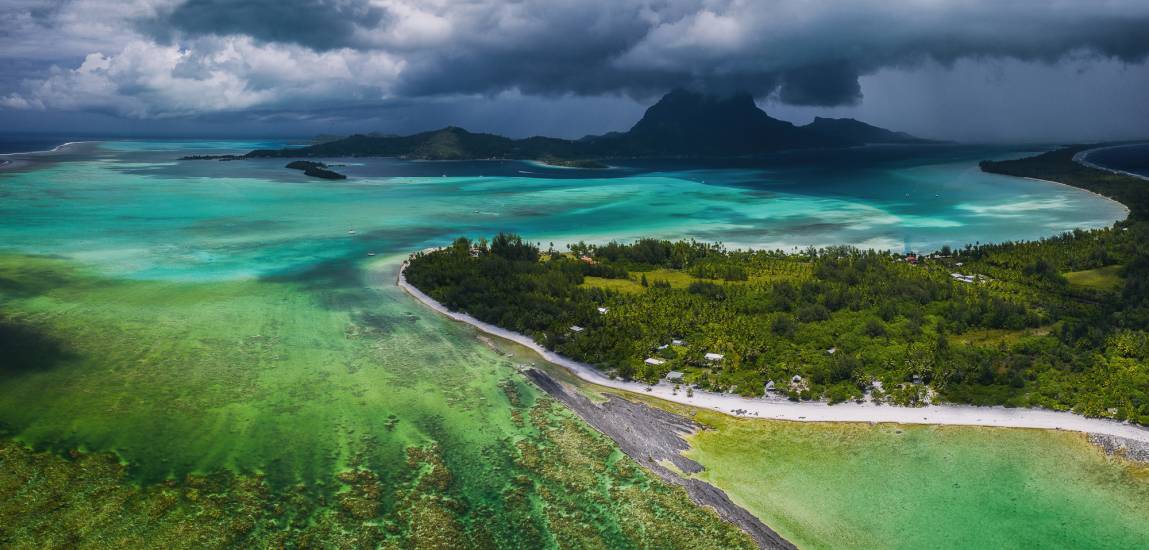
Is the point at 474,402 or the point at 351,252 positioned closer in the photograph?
the point at 474,402

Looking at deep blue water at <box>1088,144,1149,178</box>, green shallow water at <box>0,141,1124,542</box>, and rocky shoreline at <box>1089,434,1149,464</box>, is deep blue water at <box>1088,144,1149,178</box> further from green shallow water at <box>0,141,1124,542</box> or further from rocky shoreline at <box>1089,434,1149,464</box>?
rocky shoreline at <box>1089,434,1149,464</box>

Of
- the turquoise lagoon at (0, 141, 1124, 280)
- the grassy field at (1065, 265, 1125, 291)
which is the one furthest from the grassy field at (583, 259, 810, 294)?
the turquoise lagoon at (0, 141, 1124, 280)

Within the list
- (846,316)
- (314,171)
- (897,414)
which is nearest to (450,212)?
(846,316)

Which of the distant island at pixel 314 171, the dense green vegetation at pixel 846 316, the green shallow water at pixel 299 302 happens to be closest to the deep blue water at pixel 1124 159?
the green shallow water at pixel 299 302

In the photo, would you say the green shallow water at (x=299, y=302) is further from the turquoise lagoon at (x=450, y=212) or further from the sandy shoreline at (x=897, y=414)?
the sandy shoreline at (x=897, y=414)

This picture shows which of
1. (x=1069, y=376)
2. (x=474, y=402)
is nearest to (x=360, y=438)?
(x=474, y=402)

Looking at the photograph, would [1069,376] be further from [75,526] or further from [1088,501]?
[75,526]
